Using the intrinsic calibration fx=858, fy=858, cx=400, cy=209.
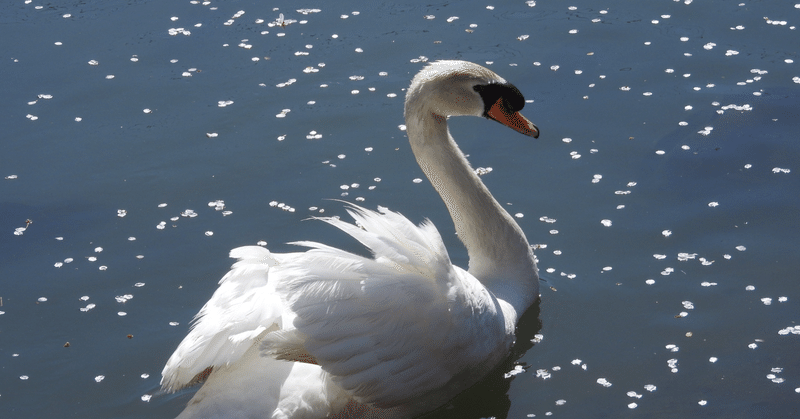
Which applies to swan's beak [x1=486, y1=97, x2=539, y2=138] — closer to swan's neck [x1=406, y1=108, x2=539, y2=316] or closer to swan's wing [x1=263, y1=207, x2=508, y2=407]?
swan's neck [x1=406, y1=108, x2=539, y2=316]

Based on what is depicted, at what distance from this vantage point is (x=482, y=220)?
6070 mm

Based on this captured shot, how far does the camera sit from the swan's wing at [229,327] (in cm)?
471

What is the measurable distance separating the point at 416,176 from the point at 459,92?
1.92 meters

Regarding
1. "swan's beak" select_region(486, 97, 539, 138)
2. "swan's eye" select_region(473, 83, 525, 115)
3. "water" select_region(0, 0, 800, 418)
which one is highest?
"swan's eye" select_region(473, 83, 525, 115)

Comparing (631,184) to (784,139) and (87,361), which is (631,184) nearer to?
(784,139)

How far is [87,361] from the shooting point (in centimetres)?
602

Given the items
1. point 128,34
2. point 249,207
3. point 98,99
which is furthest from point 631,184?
point 128,34

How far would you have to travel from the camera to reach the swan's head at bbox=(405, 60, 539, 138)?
19.2 ft

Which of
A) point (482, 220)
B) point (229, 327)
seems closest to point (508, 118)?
point (482, 220)

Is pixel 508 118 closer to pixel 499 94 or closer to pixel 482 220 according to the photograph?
pixel 499 94

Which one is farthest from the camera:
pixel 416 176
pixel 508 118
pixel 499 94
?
pixel 416 176

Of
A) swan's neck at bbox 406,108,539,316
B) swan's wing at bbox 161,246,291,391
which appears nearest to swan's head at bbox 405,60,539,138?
swan's neck at bbox 406,108,539,316

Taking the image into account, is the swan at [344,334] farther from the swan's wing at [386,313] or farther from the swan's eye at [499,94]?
A: the swan's eye at [499,94]

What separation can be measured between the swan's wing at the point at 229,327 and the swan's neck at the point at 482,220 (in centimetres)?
155
